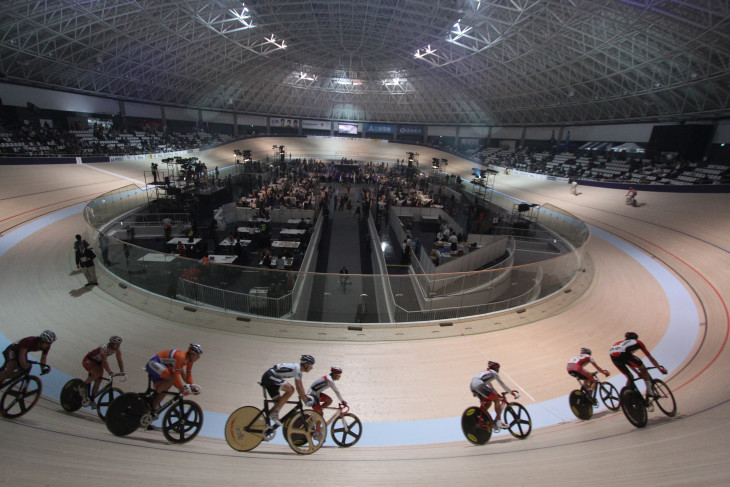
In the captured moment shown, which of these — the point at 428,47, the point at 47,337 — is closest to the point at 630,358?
the point at 47,337

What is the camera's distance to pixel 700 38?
1688 cm

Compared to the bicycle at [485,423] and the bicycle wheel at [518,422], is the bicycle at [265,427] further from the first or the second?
the bicycle wheel at [518,422]

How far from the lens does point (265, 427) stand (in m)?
3.90

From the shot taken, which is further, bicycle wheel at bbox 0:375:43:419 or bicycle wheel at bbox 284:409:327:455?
bicycle wheel at bbox 0:375:43:419

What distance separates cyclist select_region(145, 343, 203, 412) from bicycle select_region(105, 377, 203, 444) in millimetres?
81

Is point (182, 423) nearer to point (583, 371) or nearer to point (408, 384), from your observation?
point (408, 384)

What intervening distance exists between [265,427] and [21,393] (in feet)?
10.0

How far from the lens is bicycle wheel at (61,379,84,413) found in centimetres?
427


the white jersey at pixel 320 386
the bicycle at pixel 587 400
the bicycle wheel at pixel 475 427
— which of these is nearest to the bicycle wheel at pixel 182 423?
the white jersey at pixel 320 386

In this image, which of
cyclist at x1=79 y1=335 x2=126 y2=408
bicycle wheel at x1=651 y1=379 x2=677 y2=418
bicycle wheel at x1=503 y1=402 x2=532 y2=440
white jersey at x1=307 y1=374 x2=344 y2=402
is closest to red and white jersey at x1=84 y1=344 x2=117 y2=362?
cyclist at x1=79 y1=335 x2=126 y2=408

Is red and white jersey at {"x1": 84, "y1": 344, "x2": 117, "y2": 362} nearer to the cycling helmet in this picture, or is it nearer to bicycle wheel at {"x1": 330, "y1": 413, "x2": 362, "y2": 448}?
the cycling helmet

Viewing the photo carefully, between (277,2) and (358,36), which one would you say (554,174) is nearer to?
(358,36)

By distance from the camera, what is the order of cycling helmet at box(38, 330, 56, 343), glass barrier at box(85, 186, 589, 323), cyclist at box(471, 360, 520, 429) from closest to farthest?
cycling helmet at box(38, 330, 56, 343), cyclist at box(471, 360, 520, 429), glass barrier at box(85, 186, 589, 323)

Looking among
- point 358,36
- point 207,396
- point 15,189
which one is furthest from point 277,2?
point 207,396
